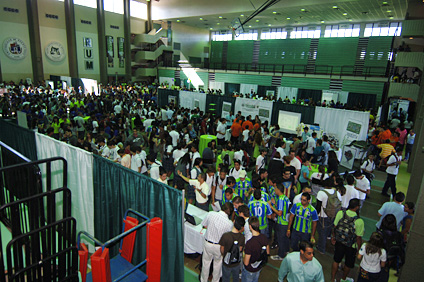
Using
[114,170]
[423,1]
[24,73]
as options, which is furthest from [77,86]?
[423,1]

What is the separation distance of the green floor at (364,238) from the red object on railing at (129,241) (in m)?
1.27

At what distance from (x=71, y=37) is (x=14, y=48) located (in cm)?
537

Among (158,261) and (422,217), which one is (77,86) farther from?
(422,217)

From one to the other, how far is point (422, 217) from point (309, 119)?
924cm

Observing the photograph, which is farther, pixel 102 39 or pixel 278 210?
pixel 102 39

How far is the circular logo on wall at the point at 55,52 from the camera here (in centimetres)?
2664

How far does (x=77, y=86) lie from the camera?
931 inches

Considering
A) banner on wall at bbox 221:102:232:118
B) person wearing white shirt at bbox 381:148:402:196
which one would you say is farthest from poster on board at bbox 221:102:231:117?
person wearing white shirt at bbox 381:148:402:196

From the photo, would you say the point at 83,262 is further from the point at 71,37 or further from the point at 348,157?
the point at 71,37

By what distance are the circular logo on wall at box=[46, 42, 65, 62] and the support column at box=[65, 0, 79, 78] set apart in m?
0.84

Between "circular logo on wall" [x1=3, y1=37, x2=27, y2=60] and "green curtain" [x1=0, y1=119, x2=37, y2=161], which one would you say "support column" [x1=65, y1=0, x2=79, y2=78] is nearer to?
"circular logo on wall" [x1=3, y1=37, x2=27, y2=60]

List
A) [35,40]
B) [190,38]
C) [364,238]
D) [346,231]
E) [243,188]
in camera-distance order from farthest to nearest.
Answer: [190,38] → [35,40] → [364,238] → [243,188] → [346,231]

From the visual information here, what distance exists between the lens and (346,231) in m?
4.41

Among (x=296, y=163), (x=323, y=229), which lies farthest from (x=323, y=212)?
(x=296, y=163)
